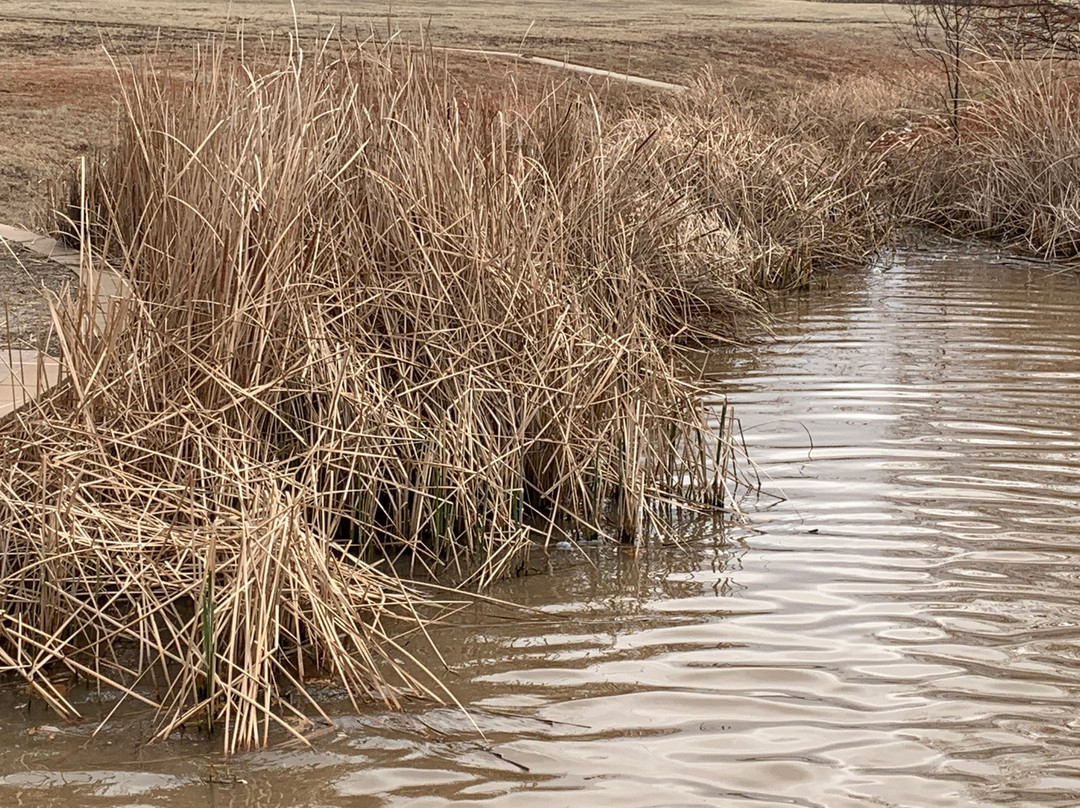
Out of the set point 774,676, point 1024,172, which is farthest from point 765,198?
point 774,676

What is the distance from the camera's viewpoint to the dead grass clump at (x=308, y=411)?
12.1ft

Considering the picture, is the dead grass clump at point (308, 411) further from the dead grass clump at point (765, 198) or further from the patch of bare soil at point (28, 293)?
the dead grass clump at point (765, 198)

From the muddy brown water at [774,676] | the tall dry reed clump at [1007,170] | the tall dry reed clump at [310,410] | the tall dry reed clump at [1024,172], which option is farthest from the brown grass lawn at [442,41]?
the tall dry reed clump at [1024,172]

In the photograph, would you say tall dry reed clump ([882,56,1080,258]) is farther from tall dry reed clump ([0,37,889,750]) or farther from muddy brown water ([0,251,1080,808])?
tall dry reed clump ([0,37,889,750])

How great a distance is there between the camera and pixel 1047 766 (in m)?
3.37

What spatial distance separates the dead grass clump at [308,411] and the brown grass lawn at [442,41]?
3.55 ft

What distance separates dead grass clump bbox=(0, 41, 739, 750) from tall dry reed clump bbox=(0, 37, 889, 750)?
0.05 ft

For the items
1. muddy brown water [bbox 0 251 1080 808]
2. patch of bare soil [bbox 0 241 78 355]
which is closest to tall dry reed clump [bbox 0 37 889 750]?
muddy brown water [bbox 0 251 1080 808]

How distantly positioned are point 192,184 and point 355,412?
93 centimetres

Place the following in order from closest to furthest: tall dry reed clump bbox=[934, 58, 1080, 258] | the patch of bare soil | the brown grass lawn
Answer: the patch of bare soil
tall dry reed clump bbox=[934, 58, 1080, 258]
the brown grass lawn

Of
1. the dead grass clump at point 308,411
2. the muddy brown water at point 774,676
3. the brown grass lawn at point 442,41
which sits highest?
the brown grass lawn at point 442,41

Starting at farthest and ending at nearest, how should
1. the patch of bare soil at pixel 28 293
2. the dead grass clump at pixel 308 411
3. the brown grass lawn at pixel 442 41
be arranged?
the brown grass lawn at pixel 442 41 → the patch of bare soil at pixel 28 293 → the dead grass clump at pixel 308 411

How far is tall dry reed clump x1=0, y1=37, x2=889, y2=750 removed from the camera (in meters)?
3.70

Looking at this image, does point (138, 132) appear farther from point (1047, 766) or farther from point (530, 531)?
point (1047, 766)
